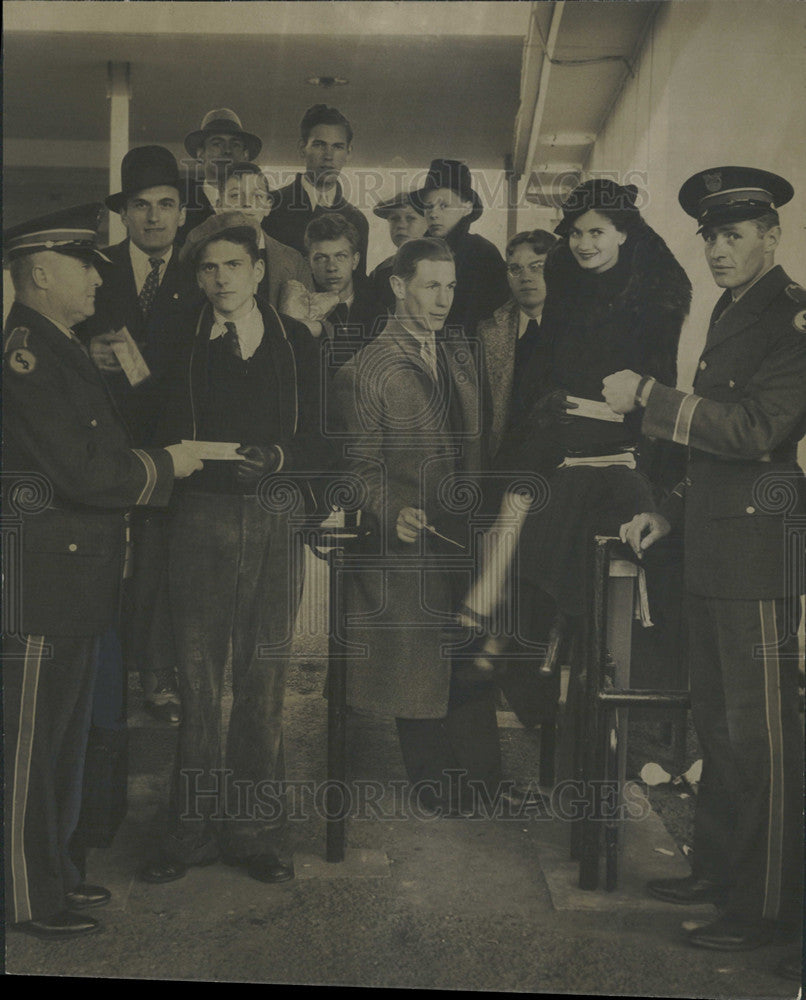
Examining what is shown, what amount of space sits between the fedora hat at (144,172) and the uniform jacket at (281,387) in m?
0.40

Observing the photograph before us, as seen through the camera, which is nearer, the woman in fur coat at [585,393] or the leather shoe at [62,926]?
the woman in fur coat at [585,393]

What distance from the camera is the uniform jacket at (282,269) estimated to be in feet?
11.6

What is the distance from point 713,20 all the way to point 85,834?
321cm

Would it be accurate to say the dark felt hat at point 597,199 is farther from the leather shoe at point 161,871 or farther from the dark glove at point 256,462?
the leather shoe at point 161,871

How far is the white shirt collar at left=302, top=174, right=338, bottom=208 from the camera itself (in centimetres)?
352

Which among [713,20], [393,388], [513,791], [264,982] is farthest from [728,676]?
[713,20]

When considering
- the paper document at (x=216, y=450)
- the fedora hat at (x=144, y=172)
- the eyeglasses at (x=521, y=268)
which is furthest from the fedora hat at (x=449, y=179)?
the paper document at (x=216, y=450)

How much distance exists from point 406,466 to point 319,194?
2.89ft

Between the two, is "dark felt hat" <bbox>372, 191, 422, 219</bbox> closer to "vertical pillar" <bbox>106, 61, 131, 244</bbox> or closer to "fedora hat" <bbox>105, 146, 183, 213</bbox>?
"fedora hat" <bbox>105, 146, 183, 213</bbox>

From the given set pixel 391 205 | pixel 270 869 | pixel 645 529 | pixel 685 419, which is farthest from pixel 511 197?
Result: pixel 270 869

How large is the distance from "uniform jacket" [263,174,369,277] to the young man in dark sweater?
9 cm

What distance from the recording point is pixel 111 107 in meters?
3.55

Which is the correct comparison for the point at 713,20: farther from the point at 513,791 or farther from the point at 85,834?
the point at 85,834

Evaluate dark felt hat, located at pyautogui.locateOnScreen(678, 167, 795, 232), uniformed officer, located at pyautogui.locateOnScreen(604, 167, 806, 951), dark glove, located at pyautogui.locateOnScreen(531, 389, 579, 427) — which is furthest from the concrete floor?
dark felt hat, located at pyautogui.locateOnScreen(678, 167, 795, 232)
